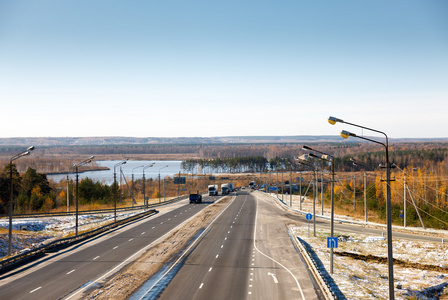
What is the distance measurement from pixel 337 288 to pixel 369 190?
Answer: 70.2 metres

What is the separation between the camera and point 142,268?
28922mm

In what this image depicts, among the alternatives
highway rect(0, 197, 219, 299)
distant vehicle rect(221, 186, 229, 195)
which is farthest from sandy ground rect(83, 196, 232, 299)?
distant vehicle rect(221, 186, 229, 195)

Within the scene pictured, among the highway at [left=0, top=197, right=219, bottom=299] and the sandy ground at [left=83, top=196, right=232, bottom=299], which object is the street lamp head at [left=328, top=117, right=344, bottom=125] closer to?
the sandy ground at [left=83, top=196, right=232, bottom=299]

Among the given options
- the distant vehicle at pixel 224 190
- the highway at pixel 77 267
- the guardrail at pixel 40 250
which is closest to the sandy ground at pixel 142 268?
the highway at pixel 77 267

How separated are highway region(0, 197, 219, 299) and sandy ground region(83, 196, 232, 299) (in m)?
0.90

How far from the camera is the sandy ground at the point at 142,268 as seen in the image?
75.3 ft

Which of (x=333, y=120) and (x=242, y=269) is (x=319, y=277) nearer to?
(x=242, y=269)

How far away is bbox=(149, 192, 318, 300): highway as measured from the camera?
23203 millimetres

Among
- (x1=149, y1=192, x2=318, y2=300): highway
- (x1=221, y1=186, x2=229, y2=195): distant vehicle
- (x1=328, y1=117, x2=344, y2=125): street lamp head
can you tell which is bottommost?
(x1=221, y1=186, x2=229, y2=195): distant vehicle

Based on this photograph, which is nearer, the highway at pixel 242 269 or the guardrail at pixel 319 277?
the guardrail at pixel 319 277

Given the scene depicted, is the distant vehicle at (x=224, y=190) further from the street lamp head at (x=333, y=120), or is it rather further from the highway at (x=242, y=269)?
the street lamp head at (x=333, y=120)

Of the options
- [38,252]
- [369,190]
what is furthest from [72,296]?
[369,190]

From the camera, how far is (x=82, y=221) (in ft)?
204

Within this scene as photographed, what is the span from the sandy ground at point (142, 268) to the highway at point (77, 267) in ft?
2.95
